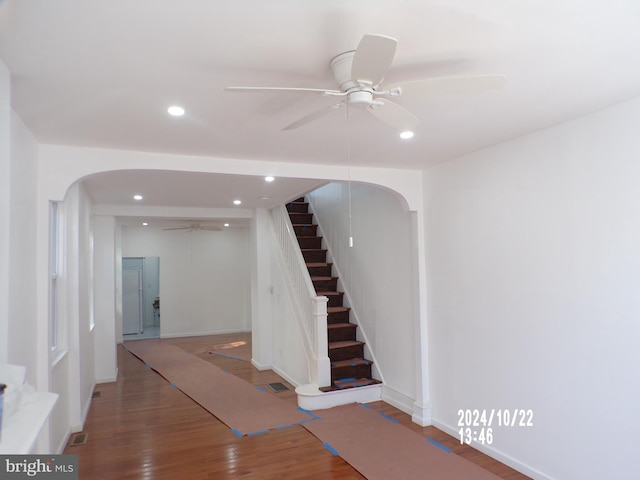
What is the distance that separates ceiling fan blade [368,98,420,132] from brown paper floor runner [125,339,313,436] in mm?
3520

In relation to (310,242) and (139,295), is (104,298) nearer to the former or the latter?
(310,242)

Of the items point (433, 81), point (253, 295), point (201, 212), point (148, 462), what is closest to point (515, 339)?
point (433, 81)

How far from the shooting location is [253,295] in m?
7.42

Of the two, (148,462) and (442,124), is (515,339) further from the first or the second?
(148,462)

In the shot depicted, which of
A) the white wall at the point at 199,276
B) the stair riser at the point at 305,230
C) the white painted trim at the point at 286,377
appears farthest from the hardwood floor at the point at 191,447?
the white wall at the point at 199,276

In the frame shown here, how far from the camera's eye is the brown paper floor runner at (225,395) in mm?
4637

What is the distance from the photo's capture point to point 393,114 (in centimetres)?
210

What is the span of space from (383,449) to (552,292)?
6.69ft

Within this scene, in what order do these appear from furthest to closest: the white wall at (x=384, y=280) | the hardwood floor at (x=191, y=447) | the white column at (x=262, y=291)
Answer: the white column at (x=262, y=291) < the white wall at (x=384, y=280) < the hardwood floor at (x=191, y=447)

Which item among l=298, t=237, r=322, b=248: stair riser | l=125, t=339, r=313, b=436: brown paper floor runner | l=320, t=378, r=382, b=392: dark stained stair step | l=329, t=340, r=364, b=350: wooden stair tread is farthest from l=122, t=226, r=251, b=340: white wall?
l=320, t=378, r=382, b=392: dark stained stair step

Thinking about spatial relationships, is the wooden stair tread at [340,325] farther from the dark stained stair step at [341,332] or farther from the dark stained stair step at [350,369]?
the dark stained stair step at [350,369]

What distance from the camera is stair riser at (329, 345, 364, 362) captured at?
5578 millimetres

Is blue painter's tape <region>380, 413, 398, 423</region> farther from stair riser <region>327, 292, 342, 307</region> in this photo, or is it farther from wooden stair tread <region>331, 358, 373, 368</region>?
stair riser <region>327, 292, 342, 307</region>

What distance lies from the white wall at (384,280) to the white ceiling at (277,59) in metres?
2.08
